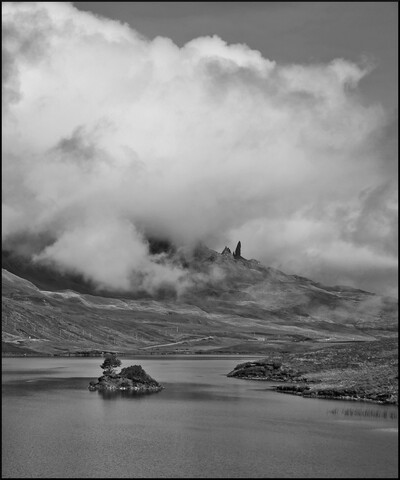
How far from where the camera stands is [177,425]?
115500 mm

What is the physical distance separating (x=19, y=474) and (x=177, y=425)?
40.7 metres

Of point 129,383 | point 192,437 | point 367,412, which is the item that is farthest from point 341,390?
point 192,437

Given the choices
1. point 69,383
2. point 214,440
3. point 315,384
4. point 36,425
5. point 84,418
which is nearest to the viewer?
point 214,440

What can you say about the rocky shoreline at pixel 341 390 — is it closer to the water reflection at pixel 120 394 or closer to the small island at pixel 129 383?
the small island at pixel 129 383

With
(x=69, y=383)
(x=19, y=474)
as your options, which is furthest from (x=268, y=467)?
(x=69, y=383)

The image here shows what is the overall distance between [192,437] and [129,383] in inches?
2971

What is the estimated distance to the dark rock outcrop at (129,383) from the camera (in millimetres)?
174012

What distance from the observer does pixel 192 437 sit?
104312 mm

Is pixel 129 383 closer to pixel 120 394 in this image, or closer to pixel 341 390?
pixel 120 394

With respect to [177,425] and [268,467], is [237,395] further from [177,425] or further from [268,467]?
[268,467]

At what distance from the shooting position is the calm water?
83.6 metres

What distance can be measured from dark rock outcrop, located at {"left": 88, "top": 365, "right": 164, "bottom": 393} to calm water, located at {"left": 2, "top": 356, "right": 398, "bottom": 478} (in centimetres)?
1640

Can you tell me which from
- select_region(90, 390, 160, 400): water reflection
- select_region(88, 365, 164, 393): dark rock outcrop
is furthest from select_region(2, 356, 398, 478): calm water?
select_region(88, 365, 164, 393): dark rock outcrop

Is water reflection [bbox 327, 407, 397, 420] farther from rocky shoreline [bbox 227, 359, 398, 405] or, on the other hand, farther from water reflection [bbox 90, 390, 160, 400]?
water reflection [bbox 90, 390, 160, 400]
